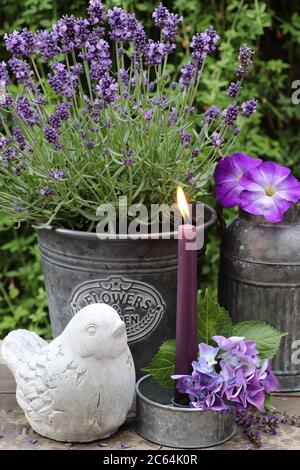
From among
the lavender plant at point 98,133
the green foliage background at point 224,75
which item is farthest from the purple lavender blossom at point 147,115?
the green foliage background at point 224,75

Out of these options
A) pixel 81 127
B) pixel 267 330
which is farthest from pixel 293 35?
pixel 267 330

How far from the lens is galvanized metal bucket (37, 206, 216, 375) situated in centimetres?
118

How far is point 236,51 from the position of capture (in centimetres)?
201

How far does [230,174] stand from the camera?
1.30 meters

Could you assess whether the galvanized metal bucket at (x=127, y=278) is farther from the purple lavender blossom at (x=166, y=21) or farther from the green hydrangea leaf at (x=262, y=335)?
the purple lavender blossom at (x=166, y=21)

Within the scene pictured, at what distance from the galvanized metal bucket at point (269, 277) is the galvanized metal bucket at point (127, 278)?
7cm

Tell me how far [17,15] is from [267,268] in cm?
112

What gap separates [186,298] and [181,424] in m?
0.16

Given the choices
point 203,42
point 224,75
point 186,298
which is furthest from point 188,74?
point 224,75

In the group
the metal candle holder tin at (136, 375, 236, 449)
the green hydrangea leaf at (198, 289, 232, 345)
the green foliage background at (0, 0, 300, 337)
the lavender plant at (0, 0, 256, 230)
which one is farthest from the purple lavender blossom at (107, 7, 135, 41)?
the green foliage background at (0, 0, 300, 337)

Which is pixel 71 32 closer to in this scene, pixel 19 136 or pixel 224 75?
pixel 19 136

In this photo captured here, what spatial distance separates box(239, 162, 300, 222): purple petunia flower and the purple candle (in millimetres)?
213

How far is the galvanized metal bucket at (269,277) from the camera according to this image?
4.04ft

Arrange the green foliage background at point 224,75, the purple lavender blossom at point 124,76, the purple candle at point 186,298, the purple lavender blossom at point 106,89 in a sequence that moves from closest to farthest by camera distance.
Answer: the purple candle at point 186,298 < the purple lavender blossom at point 106,89 < the purple lavender blossom at point 124,76 < the green foliage background at point 224,75
